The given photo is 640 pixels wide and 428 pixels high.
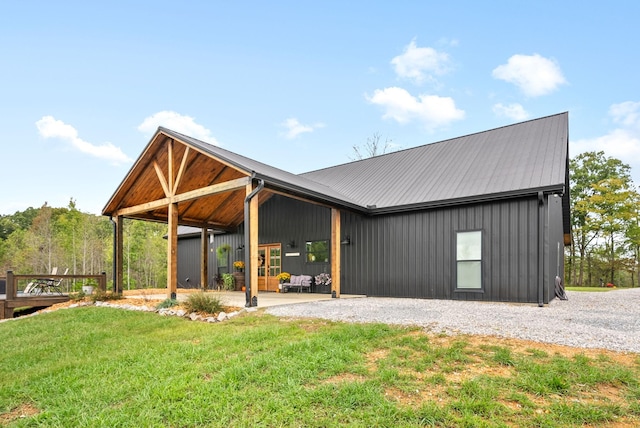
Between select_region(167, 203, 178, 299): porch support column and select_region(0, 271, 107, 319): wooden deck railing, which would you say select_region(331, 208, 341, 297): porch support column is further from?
select_region(0, 271, 107, 319): wooden deck railing

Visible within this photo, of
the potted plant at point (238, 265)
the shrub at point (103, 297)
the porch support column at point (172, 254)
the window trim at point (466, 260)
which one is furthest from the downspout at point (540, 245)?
the shrub at point (103, 297)

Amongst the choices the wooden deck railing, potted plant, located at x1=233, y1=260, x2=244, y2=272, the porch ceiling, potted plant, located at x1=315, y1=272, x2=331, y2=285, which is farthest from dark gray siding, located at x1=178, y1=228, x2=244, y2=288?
the wooden deck railing

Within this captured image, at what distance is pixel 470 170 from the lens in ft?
32.4

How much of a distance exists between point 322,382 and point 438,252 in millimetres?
6705

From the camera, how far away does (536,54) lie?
14.0 meters

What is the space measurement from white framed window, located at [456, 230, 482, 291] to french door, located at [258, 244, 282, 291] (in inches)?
240

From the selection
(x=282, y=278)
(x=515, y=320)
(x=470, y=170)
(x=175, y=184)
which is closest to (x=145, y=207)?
(x=175, y=184)

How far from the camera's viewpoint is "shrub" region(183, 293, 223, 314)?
6.46m

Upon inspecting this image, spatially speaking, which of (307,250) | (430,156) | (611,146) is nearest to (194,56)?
(307,250)

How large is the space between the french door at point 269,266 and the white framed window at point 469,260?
6086mm

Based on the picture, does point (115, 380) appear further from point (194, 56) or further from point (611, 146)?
point (611, 146)

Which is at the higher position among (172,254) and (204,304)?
(172,254)

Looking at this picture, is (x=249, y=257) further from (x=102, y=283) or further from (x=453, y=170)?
(x=453, y=170)

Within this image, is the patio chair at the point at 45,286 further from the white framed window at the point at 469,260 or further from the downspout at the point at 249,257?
the white framed window at the point at 469,260
